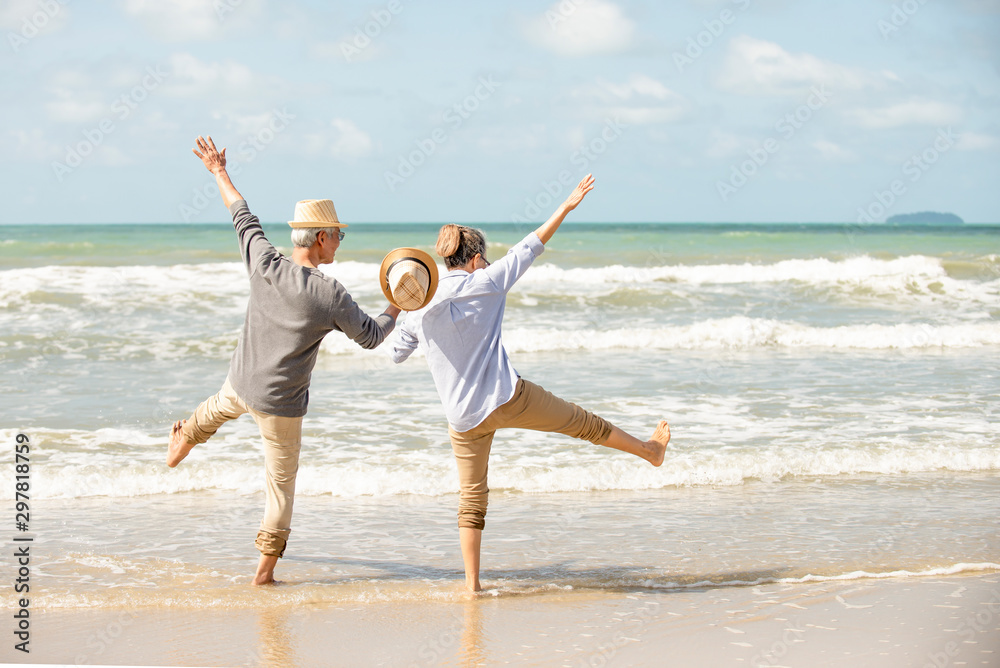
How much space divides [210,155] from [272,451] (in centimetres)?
144

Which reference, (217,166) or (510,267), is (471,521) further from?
(217,166)

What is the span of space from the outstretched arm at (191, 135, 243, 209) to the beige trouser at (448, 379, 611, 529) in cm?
152

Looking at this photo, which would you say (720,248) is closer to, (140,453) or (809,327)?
(809,327)

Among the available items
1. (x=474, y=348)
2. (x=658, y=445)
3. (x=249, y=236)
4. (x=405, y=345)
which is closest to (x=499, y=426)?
(x=474, y=348)

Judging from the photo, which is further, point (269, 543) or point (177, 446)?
point (177, 446)

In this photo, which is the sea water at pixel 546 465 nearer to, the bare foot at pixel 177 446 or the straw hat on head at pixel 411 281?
the bare foot at pixel 177 446

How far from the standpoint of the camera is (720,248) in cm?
3262

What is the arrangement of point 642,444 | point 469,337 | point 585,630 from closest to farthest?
point 585,630
point 469,337
point 642,444

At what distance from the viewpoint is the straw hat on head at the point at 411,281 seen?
12.6 ft

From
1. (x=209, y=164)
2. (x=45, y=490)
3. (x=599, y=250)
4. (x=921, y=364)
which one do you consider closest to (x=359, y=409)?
(x=45, y=490)

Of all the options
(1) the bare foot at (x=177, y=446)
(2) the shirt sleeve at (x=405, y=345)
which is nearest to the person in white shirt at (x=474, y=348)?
(2) the shirt sleeve at (x=405, y=345)

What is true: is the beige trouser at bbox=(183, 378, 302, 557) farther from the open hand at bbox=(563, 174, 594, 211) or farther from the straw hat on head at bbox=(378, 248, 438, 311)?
the open hand at bbox=(563, 174, 594, 211)

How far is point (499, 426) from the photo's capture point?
13.9 ft

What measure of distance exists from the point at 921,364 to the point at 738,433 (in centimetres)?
518
